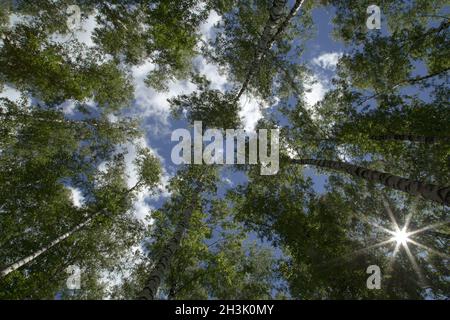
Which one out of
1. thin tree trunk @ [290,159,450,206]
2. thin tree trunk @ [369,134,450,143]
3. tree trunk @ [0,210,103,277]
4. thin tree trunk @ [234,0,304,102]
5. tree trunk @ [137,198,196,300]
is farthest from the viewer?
thin tree trunk @ [234,0,304,102]

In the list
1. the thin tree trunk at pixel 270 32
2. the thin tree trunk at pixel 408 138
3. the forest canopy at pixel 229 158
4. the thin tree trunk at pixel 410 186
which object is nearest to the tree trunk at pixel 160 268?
the forest canopy at pixel 229 158

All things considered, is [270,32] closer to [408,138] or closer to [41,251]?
[408,138]

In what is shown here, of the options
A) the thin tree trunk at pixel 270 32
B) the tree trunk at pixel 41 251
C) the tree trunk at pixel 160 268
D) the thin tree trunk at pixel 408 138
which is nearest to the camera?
the tree trunk at pixel 160 268

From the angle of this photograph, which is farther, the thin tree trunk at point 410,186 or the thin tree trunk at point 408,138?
the thin tree trunk at point 408,138

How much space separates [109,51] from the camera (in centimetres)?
1412

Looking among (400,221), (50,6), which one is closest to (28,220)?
(50,6)

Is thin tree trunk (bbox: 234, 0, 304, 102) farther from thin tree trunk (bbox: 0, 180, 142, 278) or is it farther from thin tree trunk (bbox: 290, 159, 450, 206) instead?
thin tree trunk (bbox: 0, 180, 142, 278)

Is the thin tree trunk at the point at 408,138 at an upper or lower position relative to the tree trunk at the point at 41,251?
upper

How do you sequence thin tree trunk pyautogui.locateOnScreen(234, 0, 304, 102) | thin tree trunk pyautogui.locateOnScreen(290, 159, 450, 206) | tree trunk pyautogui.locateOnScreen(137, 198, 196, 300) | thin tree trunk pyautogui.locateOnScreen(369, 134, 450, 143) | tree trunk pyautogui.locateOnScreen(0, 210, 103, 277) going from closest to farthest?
thin tree trunk pyautogui.locateOnScreen(290, 159, 450, 206)
tree trunk pyautogui.locateOnScreen(137, 198, 196, 300)
thin tree trunk pyautogui.locateOnScreen(369, 134, 450, 143)
tree trunk pyautogui.locateOnScreen(0, 210, 103, 277)
thin tree trunk pyautogui.locateOnScreen(234, 0, 304, 102)

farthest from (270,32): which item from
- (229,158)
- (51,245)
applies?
(51,245)

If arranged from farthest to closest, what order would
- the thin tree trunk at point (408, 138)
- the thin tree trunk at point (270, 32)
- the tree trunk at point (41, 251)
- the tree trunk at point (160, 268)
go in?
the thin tree trunk at point (270, 32) → the tree trunk at point (41, 251) → the thin tree trunk at point (408, 138) → the tree trunk at point (160, 268)

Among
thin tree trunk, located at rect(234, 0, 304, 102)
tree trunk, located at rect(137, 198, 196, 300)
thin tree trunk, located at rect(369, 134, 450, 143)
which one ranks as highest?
thin tree trunk, located at rect(234, 0, 304, 102)

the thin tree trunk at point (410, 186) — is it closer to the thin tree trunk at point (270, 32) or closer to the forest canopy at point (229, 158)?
the forest canopy at point (229, 158)

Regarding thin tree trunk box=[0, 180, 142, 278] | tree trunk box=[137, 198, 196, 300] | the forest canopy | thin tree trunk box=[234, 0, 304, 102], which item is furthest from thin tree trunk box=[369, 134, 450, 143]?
thin tree trunk box=[0, 180, 142, 278]
